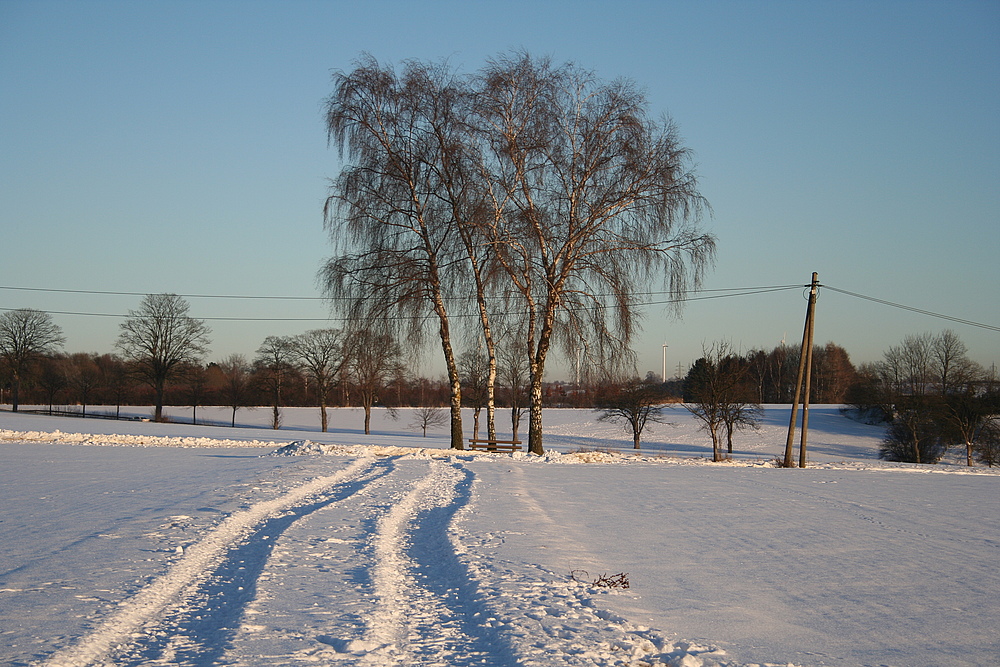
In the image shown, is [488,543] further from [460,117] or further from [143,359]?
[143,359]

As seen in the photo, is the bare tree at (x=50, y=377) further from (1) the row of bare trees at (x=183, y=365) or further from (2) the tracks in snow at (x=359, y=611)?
(2) the tracks in snow at (x=359, y=611)

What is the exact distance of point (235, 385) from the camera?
62.8 m

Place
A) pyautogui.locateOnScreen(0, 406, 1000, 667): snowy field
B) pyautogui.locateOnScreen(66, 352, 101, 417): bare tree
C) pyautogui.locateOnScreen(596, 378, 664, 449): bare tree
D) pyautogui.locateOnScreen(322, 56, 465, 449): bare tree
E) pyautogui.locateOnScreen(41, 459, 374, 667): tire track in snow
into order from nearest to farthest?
pyautogui.locateOnScreen(41, 459, 374, 667): tire track in snow
pyautogui.locateOnScreen(0, 406, 1000, 667): snowy field
pyautogui.locateOnScreen(322, 56, 465, 449): bare tree
pyautogui.locateOnScreen(596, 378, 664, 449): bare tree
pyautogui.locateOnScreen(66, 352, 101, 417): bare tree

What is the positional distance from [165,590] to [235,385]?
60.7 metres

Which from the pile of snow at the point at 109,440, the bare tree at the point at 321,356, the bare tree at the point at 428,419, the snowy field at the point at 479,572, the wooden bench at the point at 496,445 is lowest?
the bare tree at the point at 428,419

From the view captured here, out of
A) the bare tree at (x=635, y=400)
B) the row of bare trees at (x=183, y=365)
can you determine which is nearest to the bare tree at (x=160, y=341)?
the row of bare trees at (x=183, y=365)

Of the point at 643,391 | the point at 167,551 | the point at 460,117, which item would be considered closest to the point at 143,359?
the point at 643,391

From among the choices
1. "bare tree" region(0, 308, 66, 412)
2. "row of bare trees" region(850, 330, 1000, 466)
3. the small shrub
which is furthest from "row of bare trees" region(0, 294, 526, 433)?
the small shrub

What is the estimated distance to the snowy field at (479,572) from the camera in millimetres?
4797

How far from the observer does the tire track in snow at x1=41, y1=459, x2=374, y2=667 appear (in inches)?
178

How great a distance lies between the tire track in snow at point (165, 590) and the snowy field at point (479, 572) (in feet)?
0.08

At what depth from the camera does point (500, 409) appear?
7888cm

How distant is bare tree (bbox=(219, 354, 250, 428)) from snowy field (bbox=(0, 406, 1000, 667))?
4776 centimetres

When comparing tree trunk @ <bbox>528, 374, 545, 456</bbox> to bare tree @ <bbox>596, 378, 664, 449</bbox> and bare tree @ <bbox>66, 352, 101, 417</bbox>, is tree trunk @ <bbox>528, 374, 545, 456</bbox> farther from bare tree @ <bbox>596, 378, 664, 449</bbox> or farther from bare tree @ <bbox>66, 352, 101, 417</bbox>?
bare tree @ <bbox>66, 352, 101, 417</bbox>
